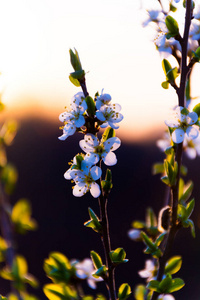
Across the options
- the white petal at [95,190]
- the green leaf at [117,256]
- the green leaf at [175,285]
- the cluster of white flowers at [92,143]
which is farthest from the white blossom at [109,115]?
the green leaf at [175,285]

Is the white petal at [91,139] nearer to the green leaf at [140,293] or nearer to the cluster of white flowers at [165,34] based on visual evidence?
the cluster of white flowers at [165,34]

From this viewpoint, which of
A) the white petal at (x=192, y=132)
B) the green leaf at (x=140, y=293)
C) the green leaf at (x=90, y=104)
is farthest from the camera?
the green leaf at (x=140, y=293)

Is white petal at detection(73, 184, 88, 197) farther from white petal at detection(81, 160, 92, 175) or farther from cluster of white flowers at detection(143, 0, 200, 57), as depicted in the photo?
cluster of white flowers at detection(143, 0, 200, 57)

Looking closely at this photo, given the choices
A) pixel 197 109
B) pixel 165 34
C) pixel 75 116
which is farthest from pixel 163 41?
pixel 75 116

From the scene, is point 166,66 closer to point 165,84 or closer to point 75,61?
point 165,84

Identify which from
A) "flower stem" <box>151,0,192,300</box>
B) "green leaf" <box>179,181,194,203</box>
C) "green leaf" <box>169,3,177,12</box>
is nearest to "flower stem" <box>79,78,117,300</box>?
"flower stem" <box>151,0,192,300</box>

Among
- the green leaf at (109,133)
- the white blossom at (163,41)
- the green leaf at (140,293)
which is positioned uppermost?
the white blossom at (163,41)
